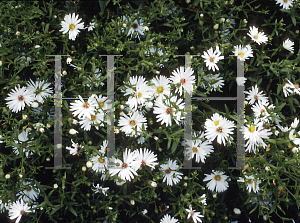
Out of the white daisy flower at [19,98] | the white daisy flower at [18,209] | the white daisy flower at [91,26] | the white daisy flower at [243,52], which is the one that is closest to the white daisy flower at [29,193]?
the white daisy flower at [18,209]

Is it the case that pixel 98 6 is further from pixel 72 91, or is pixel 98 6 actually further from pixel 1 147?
pixel 1 147

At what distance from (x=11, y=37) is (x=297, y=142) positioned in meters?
Answer: 2.72

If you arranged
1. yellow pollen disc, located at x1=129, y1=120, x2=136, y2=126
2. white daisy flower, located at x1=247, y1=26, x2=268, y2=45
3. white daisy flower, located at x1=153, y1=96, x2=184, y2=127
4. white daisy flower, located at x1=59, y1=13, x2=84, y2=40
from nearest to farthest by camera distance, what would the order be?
white daisy flower, located at x1=153, y1=96, x2=184, y2=127, yellow pollen disc, located at x1=129, y1=120, x2=136, y2=126, white daisy flower, located at x1=59, y1=13, x2=84, y2=40, white daisy flower, located at x1=247, y1=26, x2=268, y2=45

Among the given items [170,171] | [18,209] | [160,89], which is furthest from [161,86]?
[18,209]

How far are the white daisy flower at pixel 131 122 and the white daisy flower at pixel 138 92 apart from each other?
0.30 ft

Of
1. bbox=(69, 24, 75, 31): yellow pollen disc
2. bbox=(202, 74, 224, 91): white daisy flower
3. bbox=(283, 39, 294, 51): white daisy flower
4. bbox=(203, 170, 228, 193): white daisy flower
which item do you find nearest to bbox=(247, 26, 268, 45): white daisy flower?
bbox=(283, 39, 294, 51): white daisy flower

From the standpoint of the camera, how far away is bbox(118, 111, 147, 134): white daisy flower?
1967 mm

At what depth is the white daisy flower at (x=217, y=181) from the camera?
2197 millimetres

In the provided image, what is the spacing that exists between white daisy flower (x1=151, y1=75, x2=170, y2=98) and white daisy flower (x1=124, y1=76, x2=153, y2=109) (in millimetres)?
73

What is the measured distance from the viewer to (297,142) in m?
2.03

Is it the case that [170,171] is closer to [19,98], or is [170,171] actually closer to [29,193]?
[29,193]

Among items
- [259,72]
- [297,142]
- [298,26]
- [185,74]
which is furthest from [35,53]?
[298,26]

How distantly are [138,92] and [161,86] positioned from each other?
22cm

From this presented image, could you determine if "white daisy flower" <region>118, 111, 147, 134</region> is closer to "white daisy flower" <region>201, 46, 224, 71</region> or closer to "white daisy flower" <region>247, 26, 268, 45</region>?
"white daisy flower" <region>201, 46, 224, 71</region>
